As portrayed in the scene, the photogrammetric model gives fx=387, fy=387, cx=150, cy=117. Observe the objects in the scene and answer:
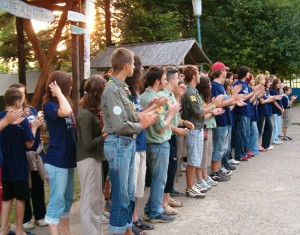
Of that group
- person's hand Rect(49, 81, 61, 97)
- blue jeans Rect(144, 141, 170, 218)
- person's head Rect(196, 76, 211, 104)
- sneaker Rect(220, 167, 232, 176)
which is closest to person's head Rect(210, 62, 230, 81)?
person's head Rect(196, 76, 211, 104)

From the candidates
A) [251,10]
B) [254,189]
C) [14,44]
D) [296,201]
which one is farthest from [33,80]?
[251,10]

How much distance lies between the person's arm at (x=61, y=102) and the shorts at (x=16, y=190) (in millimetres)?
969

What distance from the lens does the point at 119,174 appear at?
12.0 ft

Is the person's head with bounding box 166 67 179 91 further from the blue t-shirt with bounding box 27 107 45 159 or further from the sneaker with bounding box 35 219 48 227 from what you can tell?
the sneaker with bounding box 35 219 48 227

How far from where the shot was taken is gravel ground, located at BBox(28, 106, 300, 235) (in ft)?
15.0

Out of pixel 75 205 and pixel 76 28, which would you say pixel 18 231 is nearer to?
pixel 75 205

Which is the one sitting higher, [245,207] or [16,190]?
[16,190]

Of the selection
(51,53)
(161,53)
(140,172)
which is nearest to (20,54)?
(51,53)

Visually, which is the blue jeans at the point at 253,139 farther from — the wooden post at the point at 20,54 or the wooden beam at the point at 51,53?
the wooden post at the point at 20,54

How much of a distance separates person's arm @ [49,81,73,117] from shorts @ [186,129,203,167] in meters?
2.45

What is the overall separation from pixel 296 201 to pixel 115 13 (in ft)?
40.3

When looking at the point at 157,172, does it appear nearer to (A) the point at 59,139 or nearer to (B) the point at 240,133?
(A) the point at 59,139

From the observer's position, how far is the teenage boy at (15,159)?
4.05 metres

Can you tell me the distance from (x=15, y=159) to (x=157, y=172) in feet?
5.43
